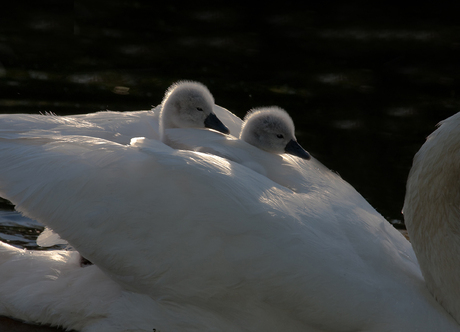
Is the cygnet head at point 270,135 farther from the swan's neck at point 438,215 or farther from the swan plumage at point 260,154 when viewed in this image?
the swan's neck at point 438,215

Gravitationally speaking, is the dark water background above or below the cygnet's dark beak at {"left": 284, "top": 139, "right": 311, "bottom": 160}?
below

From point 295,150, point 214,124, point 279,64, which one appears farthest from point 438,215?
point 279,64

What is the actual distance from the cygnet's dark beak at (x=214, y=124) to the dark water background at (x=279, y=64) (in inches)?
69.5

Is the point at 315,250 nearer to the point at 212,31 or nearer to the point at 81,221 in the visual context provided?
the point at 81,221

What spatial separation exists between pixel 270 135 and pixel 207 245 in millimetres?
1352

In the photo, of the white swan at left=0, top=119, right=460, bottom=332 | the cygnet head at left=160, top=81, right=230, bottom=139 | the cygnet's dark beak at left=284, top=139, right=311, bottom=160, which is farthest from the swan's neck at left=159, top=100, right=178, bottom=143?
the white swan at left=0, top=119, right=460, bottom=332

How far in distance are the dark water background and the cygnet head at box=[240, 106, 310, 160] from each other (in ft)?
4.69

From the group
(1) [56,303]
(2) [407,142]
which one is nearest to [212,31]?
(2) [407,142]

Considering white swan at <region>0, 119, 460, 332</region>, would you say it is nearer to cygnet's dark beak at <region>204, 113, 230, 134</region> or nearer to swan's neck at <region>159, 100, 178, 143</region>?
cygnet's dark beak at <region>204, 113, 230, 134</region>

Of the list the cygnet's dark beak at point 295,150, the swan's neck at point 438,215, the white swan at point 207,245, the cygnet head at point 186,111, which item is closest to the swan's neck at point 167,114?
the cygnet head at point 186,111

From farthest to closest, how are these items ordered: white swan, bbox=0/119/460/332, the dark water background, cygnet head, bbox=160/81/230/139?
the dark water background → cygnet head, bbox=160/81/230/139 → white swan, bbox=0/119/460/332

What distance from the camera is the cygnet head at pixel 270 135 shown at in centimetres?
426

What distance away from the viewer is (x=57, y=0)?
37.1 ft

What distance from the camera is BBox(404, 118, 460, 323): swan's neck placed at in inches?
125
